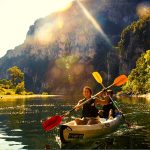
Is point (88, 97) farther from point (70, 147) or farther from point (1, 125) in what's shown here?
point (1, 125)

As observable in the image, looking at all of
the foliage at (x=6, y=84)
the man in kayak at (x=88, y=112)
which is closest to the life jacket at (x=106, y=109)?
the man in kayak at (x=88, y=112)

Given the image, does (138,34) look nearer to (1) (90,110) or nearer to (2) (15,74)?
(2) (15,74)

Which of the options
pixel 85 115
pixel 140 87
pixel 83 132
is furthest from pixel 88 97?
pixel 140 87

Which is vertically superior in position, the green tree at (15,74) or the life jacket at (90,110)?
the green tree at (15,74)

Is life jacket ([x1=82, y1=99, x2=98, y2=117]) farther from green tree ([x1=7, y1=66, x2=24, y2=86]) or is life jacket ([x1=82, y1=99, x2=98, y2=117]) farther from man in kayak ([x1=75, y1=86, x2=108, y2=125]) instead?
green tree ([x1=7, y1=66, x2=24, y2=86])

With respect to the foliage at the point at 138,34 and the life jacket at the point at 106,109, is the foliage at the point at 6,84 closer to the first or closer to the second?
the foliage at the point at 138,34

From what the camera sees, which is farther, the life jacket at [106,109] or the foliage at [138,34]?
the foliage at [138,34]

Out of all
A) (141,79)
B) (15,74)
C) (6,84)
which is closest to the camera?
(141,79)

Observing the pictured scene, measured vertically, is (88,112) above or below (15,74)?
below

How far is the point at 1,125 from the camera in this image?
107 ft

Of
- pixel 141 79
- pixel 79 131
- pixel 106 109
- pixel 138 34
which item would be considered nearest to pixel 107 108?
pixel 106 109

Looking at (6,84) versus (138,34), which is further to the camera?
(138,34)

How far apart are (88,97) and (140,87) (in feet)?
289

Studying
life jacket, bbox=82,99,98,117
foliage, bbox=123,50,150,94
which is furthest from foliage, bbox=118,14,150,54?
life jacket, bbox=82,99,98,117
